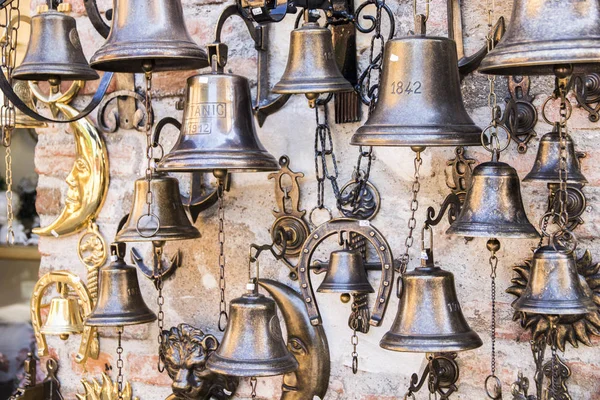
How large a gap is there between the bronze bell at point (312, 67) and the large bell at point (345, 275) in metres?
0.37

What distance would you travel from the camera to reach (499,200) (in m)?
2.18

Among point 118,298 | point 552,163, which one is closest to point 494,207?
point 552,163

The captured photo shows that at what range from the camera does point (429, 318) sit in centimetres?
220

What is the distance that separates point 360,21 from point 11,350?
1.91 meters

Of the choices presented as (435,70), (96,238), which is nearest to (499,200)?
(435,70)

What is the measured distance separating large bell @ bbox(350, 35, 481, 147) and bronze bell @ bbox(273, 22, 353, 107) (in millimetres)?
158

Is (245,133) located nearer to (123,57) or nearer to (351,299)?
(123,57)

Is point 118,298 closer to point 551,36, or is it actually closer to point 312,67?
point 312,67

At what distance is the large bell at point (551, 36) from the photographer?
1765mm

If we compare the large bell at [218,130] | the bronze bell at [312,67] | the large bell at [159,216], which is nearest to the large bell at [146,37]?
the large bell at [218,130]

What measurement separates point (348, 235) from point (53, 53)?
0.87m

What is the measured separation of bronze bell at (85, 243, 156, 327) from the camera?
2711 millimetres

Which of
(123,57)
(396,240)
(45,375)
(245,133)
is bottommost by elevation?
(45,375)

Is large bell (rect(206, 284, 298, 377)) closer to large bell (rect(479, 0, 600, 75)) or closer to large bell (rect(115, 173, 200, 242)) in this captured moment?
large bell (rect(115, 173, 200, 242))
